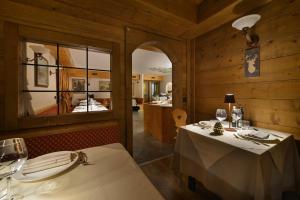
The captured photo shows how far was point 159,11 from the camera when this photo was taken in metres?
1.89

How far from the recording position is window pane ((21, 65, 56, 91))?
67.4 inches

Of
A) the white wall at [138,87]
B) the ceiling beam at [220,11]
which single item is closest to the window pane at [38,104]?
the ceiling beam at [220,11]

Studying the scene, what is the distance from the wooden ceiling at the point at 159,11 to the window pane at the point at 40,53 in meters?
0.43

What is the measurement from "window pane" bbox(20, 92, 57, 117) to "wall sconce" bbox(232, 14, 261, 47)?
2.51 m

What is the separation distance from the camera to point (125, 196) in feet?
1.85

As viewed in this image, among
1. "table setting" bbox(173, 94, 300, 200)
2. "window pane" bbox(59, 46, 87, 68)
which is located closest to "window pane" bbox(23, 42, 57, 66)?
"window pane" bbox(59, 46, 87, 68)

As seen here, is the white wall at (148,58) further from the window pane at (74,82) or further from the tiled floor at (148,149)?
the tiled floor at (148,149)

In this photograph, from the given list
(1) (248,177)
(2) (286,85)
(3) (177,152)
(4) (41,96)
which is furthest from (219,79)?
(4) (41,96)

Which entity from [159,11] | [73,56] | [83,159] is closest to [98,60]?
[73,56]

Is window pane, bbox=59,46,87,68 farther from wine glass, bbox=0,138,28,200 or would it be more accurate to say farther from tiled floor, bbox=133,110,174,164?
tiled floor, bbox=133,110,174,164

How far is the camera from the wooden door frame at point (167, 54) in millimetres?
2191

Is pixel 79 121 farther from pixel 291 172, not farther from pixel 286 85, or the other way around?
pixel 286 85

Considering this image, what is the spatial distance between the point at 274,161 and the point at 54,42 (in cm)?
246

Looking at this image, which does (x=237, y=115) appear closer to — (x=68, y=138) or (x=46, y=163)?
(x=46, y=163)
